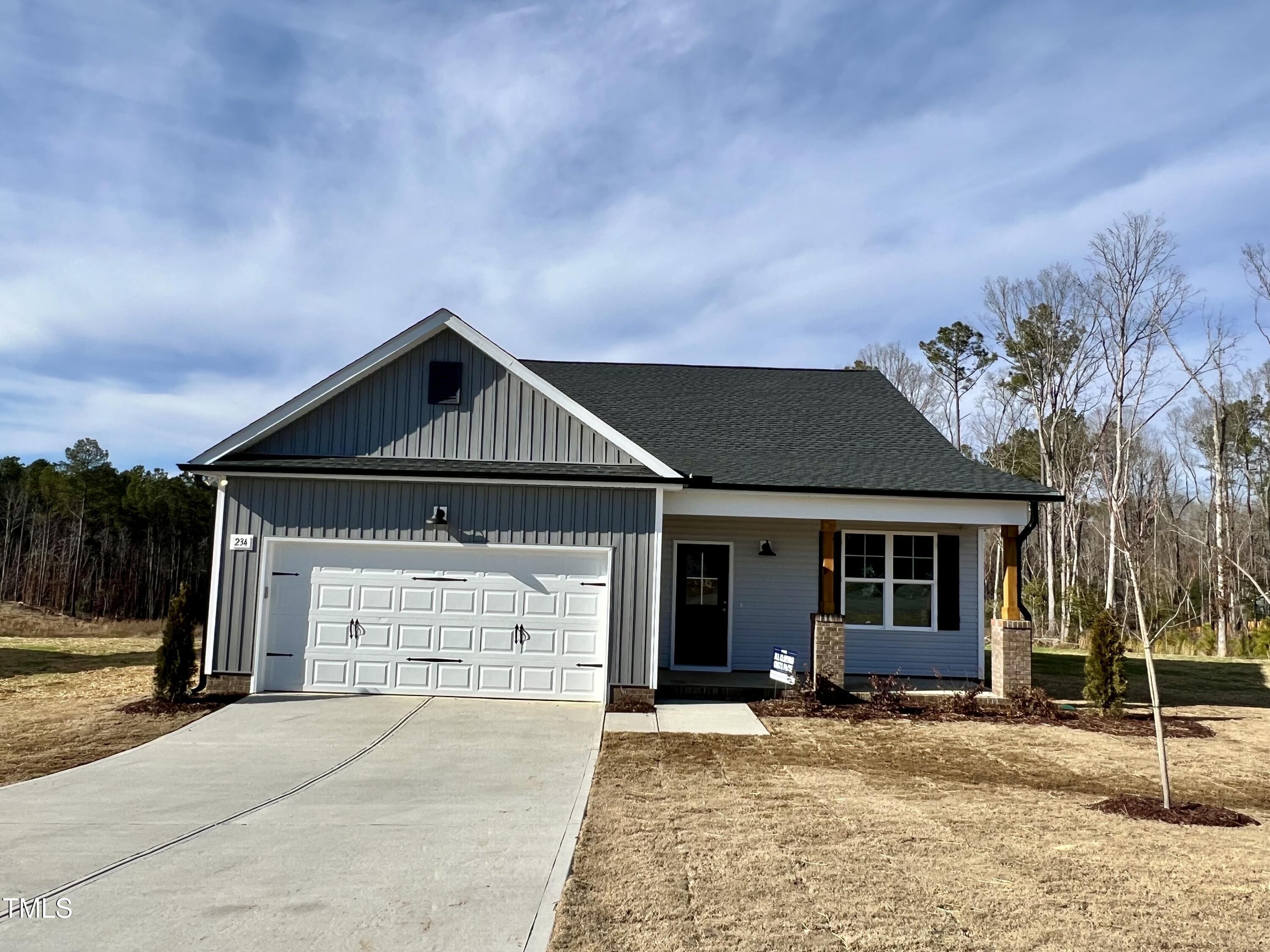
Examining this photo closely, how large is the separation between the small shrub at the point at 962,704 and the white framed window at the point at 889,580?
2.20 metres

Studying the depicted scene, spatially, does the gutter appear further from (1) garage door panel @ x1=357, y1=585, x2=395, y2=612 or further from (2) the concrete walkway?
(1) garage door panel @ x1=357, y1=585, x2=395, y2=612

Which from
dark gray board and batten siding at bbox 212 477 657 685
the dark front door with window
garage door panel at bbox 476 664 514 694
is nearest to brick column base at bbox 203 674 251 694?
dark gray board and batten siding at bbox 212 477 657 685

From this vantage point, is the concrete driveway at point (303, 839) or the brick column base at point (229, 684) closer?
the concrete driveway at point (303, 839)

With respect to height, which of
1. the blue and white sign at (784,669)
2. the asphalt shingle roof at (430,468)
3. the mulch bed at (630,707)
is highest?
the asphalt shingle roof at (430,468)

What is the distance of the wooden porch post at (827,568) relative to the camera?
12.5 m

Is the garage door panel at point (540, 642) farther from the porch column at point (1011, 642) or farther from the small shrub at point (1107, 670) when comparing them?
the small shrub at point (1107, 670)

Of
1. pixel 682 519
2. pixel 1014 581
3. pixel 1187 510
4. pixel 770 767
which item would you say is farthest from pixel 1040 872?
pixel 1187 510

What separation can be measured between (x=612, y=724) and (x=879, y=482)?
17.6ft

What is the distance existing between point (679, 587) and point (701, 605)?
18.8 inches

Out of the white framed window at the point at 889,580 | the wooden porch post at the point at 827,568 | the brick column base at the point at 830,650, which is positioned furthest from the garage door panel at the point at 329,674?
the white framed window at the point at 889,580

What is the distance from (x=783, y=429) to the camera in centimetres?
1554

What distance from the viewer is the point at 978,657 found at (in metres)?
14.3

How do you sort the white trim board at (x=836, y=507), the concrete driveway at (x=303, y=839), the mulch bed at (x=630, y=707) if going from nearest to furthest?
the concrete driveway at (x=303, y=839) < the mulch bed at (x=630, y=707) < the white trim board at (x=836, y=507)

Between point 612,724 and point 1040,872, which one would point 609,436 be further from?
point 1040,872
